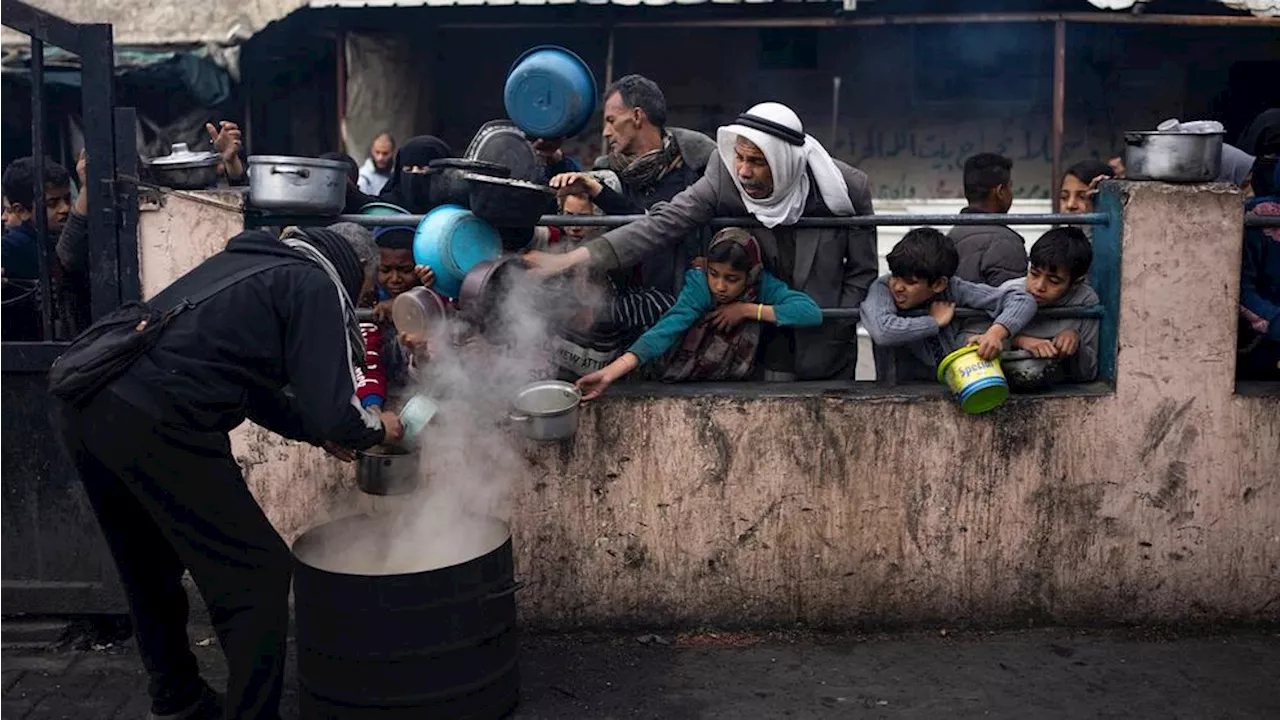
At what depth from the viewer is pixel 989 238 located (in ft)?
17.2

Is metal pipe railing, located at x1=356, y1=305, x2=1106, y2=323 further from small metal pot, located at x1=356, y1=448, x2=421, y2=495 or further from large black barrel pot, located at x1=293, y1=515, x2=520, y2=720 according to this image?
large black barrel pot, located at x1=293, y1=515, x2=520, y2=720

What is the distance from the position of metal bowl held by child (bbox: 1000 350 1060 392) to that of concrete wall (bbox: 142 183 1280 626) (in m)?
0.09

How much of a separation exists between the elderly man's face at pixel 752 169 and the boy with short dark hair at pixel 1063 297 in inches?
40.9

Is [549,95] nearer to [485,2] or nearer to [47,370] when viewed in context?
[47,370]

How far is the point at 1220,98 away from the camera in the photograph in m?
13.3

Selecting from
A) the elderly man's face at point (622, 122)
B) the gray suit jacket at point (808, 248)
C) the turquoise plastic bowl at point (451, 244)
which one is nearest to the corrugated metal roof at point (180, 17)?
the elderly man's face at point (622, 122)

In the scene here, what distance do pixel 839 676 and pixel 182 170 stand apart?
314 cm

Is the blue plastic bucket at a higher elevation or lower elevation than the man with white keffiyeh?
higher

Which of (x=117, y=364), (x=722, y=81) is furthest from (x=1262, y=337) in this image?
(x=722, y=81)

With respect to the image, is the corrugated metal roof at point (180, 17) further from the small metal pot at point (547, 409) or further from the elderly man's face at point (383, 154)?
the small metal pot at point (547, 409)

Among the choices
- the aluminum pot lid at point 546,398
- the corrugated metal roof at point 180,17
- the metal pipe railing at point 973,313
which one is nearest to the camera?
the aluminum pot lid at point 546,398

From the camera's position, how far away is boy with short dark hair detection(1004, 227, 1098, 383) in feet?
15.0

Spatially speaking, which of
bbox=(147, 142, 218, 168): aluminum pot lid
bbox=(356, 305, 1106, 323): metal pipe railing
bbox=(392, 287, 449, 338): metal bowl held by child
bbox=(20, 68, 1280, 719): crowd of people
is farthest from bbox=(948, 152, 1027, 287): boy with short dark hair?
bbox=(147, 142, 218, 168): aluminum pot lid

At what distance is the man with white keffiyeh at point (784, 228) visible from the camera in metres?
4.53
